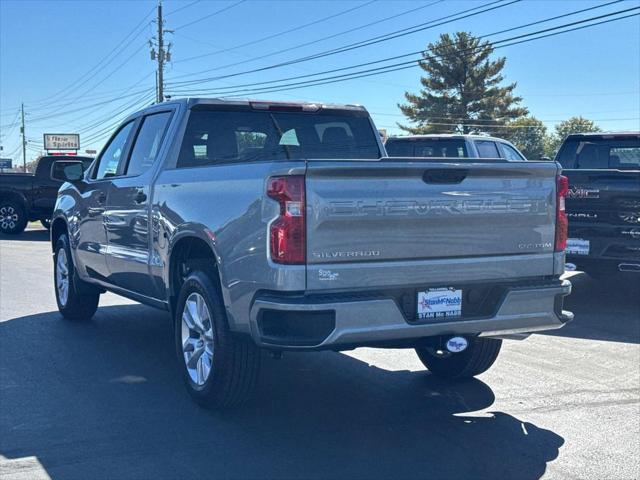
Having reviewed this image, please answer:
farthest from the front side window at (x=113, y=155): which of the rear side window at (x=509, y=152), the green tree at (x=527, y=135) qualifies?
the green tree at (x=527, y=135)

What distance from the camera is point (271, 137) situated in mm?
6488

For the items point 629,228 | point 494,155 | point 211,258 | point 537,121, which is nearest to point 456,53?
point 537,121

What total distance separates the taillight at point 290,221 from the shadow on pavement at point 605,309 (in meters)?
4.63

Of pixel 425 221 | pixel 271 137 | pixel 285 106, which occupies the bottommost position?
pixel 425 221

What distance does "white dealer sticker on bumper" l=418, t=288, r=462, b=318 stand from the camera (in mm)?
4711

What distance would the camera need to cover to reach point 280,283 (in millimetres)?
4383

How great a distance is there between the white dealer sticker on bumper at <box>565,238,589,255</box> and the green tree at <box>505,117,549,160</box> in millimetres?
57224

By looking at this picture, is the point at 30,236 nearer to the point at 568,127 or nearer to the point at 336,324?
the point at 336,324

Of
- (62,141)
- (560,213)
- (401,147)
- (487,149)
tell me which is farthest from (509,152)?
(62,141)

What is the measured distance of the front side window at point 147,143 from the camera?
6.47 metres

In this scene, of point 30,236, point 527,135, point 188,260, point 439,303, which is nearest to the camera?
point 439,303

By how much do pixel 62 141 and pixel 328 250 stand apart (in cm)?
8777

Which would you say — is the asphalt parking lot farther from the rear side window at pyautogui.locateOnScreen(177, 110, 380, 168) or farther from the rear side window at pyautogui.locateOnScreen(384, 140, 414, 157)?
the rear side window at pyautogui.locateOnScreen(384, 140, 414, 157)

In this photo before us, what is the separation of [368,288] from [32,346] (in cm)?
395
